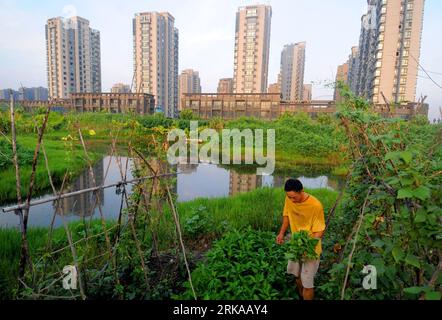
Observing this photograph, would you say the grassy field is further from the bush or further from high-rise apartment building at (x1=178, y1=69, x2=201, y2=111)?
high-rise apartment building at (x1=178, y1=69, x2=201, y2=111)

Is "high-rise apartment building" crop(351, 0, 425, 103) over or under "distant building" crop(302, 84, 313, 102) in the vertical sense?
over

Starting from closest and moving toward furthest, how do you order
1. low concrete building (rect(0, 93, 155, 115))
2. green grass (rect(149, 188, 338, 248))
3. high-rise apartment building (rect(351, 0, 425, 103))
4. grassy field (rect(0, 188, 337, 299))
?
low concrete building (rect(0, 93, 155, 115))
grassy field (rect(0, 188, 337, 299))
green grass (rect(149, 188, 338, 248))
high-rise apartment building (rect(351, 0, 425, 103))

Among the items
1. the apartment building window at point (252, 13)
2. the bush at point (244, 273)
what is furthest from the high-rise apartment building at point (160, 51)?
the bush at point (244, 273)

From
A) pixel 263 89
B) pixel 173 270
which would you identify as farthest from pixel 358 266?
pixel 263 89

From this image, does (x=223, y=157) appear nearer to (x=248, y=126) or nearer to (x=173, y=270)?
(x=248, y=126)

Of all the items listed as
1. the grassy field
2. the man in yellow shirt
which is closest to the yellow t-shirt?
the man in yellow shirt

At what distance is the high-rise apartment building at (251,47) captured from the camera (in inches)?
2313

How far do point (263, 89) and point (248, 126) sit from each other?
42403 millimetres

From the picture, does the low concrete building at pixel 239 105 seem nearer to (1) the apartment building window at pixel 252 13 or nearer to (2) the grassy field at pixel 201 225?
(1) the apartment building window at pixel 252 13

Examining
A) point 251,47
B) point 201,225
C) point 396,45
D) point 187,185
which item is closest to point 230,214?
point 201,225

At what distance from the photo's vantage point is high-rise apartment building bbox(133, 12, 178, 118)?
193 ft

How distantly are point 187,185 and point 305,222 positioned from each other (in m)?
7.55

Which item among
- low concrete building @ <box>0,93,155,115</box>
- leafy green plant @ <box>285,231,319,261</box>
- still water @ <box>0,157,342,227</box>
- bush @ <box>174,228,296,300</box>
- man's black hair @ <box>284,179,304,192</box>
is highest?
low concrete building @ <box>0,93,155,115</box>
